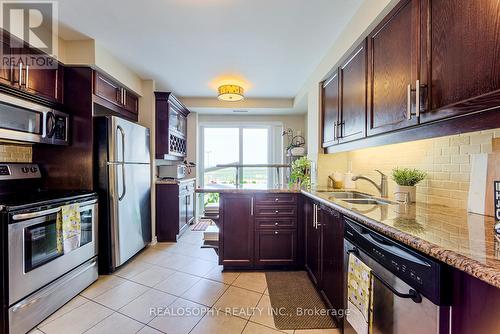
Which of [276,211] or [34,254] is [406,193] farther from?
[34,254]

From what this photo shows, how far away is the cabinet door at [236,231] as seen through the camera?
8.76ft

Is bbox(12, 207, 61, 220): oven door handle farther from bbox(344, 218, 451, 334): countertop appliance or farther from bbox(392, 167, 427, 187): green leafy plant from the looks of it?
bbox(392, 167, 427, 187): green leafy plant

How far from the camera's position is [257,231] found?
2.67 metres

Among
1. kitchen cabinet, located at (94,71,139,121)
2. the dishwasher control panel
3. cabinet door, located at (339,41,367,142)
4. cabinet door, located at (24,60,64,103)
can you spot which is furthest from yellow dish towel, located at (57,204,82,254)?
cabinet door, located at (339,41,367,142)

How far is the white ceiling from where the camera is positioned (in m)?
1.89

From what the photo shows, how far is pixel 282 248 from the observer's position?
270 centimetres

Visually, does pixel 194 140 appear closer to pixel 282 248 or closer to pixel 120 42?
pixel 120 42

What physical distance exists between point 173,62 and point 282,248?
260 cm

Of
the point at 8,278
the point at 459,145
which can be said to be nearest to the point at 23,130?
the point at 8,278

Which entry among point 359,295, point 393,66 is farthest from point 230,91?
point 359,295

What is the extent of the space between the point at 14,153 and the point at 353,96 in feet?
10.7

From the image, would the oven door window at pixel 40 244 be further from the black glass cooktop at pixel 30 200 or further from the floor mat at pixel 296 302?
the floor mat at pixel 296 302

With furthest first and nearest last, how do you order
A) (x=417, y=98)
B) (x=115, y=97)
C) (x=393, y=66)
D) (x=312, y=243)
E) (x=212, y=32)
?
1. (x=115, y=97)
2. (x=312, y=243)
3. (x=212, y=32)
4. (x=393, y=66)
5. (x=417, y=98)

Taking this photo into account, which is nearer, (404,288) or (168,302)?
(404,288)
